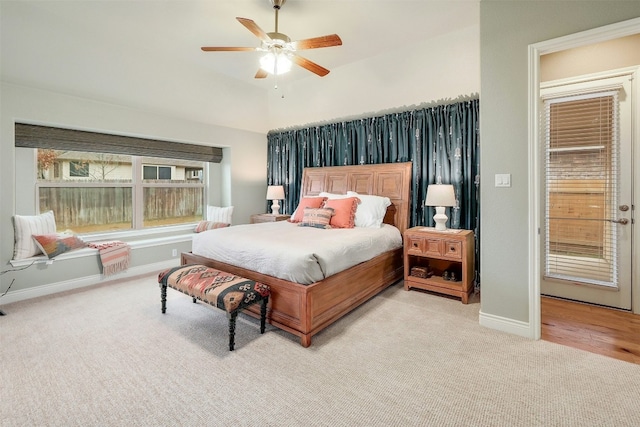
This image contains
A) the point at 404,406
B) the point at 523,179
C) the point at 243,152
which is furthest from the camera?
the point at 243,152

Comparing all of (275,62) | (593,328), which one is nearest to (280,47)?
(275,62)

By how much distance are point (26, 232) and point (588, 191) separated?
613 cm

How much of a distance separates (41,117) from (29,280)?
1874mm

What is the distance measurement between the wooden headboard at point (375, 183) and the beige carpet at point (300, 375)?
5.37 ft

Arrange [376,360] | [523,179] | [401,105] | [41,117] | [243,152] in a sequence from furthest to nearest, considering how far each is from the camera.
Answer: [243,152], [401,105], [41,117], [523,179], [376,360]

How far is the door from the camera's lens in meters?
2.87

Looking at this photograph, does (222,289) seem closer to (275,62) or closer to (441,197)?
(275,62)

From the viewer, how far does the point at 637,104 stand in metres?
2.77

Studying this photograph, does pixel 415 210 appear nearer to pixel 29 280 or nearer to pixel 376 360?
pixel 376 360

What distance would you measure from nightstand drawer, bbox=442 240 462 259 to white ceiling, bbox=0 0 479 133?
2.32 m

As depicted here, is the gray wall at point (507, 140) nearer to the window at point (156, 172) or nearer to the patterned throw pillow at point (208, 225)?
the patterned throw pillow at point (208, 225)

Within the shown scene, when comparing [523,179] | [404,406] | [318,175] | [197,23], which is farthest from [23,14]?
[523,179]

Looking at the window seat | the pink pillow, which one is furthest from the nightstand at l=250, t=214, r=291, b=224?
the pink pillow

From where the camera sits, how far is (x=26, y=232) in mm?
3428
